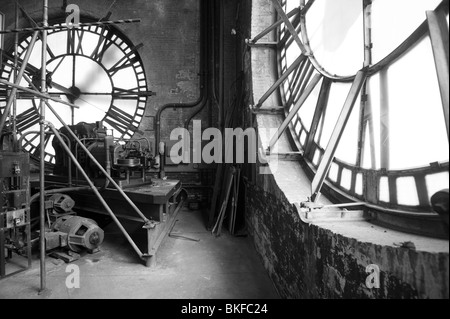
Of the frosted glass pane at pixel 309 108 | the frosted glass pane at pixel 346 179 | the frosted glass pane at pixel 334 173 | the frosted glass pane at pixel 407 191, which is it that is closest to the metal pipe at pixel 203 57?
the frosted glass pane at pixel 309 108

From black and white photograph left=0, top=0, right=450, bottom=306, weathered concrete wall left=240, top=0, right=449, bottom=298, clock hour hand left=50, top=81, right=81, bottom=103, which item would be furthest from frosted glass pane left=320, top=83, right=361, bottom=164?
clock hour hand left=50, top=81, right=81, bottom=103

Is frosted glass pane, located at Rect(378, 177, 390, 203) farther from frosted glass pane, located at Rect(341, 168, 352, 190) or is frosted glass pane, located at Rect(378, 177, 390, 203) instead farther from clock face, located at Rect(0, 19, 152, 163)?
clock face, located at Rect(0, 19, 152, 163)

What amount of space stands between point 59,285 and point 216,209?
2.84m

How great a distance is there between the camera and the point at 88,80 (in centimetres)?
609

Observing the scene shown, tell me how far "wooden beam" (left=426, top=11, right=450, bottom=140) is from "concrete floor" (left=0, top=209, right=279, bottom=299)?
2.16m

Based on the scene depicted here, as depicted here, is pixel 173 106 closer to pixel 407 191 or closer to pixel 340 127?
pixel 340 127

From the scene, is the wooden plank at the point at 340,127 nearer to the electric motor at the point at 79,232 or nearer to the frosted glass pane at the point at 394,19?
the frosted glass pane at the point at 394,19

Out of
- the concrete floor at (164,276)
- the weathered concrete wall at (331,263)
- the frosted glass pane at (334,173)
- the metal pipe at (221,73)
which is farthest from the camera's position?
the metal pipe at (221,73)

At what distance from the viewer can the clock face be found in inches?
235

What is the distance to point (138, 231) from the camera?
4.36 metres

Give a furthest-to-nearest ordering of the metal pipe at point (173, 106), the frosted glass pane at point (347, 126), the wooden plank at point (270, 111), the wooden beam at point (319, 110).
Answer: the metal pipe at point (173, 106) → the wooden plank at point (270, 111) → the wooden beam at point (319, 110) → the frosted glass pane at point (347, 126)

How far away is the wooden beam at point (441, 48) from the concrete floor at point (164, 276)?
2156 mm

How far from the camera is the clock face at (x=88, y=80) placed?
5977mm
